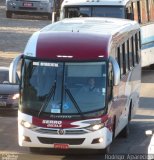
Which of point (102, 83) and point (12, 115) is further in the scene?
point (12, 115)

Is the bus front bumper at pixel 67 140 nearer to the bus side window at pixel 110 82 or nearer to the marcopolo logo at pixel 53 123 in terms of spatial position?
the marcopolo logo at pixel 53 123

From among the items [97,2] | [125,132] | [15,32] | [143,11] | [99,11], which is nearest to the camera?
[125,132]

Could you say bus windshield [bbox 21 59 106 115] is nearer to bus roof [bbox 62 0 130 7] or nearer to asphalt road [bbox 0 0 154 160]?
asphalt road [bbox 0 0 154 160]

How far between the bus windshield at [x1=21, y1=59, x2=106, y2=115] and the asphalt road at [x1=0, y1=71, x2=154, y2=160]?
125cm

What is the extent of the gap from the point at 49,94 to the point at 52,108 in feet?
0.99

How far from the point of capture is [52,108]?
16.0 meters

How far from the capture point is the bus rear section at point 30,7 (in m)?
51.8

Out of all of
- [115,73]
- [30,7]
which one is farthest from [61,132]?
[30,7]

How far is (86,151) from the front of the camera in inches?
675

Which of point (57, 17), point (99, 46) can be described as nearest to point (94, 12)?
point (57, 17)

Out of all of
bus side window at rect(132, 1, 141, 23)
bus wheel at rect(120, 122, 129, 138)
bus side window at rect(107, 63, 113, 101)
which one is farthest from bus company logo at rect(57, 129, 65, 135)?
bus side window at rect(132, 1, 141, 23)

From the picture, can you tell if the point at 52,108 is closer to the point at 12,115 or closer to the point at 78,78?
the point at 78,78

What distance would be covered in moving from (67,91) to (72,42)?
1139mm

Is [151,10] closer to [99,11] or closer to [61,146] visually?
[99,11]
